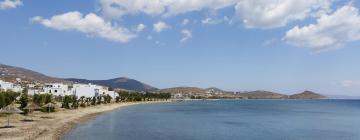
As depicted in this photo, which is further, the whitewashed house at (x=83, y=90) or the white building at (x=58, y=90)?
the whitewashed house at (x=83, y=90)

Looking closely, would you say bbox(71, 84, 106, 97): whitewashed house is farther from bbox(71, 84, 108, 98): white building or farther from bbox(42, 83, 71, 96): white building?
bbox(42, 83, 71, 96): white building

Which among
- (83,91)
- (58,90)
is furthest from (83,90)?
(58,90)

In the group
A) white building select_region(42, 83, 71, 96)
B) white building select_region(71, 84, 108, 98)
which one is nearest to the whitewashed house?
white building select_region(71, 84, 108, 98)

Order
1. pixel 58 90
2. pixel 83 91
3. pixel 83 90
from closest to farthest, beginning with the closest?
pixel 58 90 → pixel 83 91 → pixel 83 90

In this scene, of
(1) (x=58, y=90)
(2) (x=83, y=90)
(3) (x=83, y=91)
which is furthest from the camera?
(2) (x=83, y=90)

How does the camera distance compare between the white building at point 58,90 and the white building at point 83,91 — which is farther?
the white building at point 83,91

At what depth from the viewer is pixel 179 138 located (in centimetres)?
4800

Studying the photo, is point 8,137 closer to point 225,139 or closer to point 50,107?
point 225,139

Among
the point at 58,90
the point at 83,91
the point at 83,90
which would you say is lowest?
the point at 83,91

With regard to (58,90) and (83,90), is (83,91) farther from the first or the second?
(58,90)

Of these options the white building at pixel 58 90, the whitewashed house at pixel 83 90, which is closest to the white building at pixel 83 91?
the whitewashed house at pixel 83 90

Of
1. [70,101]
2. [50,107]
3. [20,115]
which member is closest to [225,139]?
[20,115]

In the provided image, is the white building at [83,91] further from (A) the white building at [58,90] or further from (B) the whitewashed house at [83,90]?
(A) the white building at [58,90]

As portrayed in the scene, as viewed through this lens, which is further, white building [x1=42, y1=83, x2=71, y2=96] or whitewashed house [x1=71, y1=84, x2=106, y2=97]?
whitewashed house [x1=71, y1=84, x2=106, y2=97]
